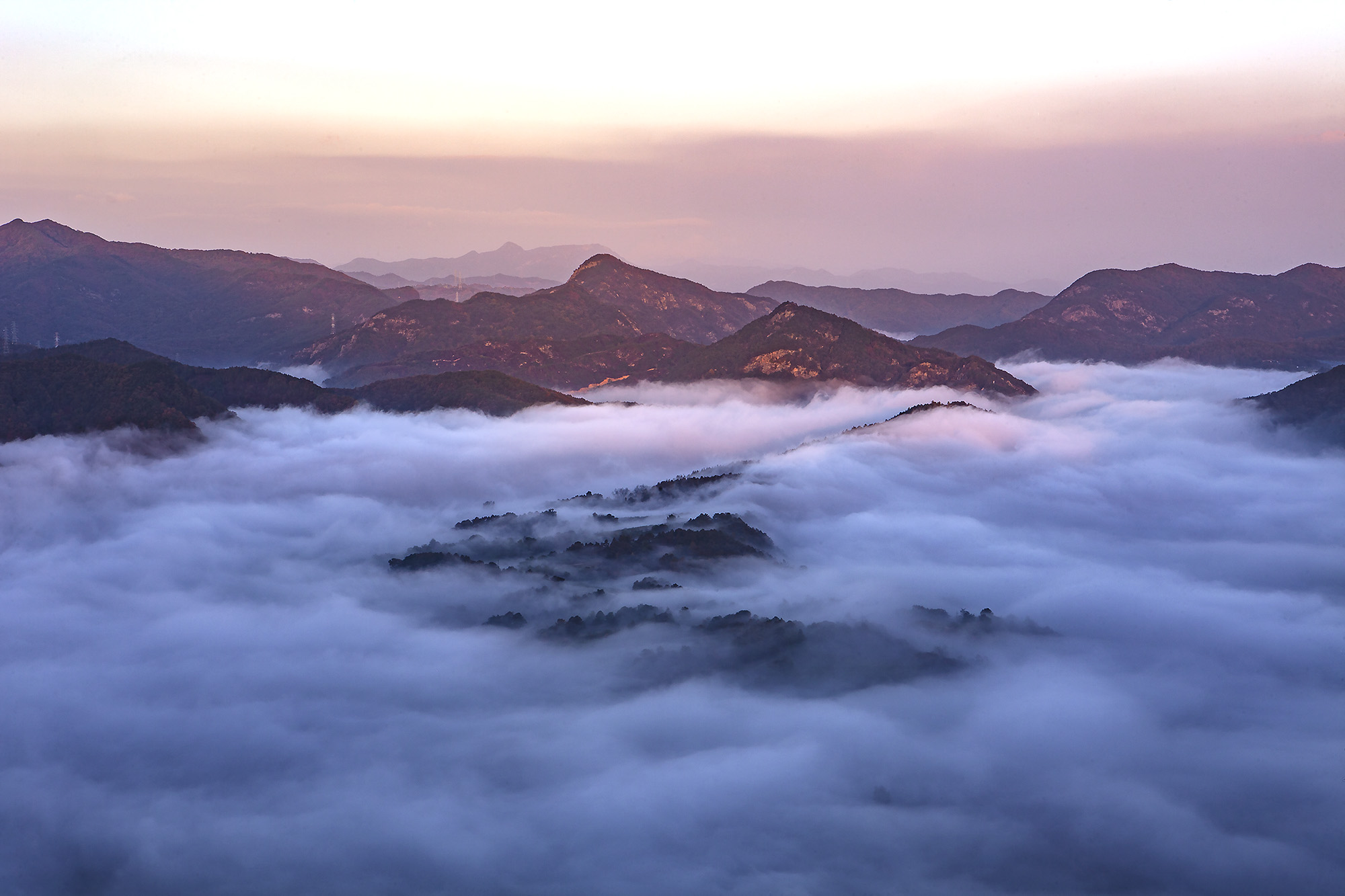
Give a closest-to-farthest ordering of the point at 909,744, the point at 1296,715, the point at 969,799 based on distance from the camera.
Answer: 1. the point at 969,799
2. the point at 909,744
3. the point at 1296,715

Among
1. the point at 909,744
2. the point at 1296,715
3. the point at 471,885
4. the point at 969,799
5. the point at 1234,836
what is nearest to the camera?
the point at 471,885

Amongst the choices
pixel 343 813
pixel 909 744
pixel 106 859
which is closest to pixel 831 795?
pixel 909 744

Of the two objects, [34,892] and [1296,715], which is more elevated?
[1296,715]

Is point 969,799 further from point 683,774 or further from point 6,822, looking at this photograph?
point 6,822

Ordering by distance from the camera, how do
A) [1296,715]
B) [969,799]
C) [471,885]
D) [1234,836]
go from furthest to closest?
[1296,715]
[969,799]
[1234,836]
[471,885]

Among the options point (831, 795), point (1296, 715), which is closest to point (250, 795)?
point (831, 795)

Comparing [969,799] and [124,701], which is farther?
[124,701]

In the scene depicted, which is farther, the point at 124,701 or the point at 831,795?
the point at 124,701

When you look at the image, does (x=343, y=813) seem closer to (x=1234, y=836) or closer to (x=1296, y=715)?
(x=1234, y=836)
